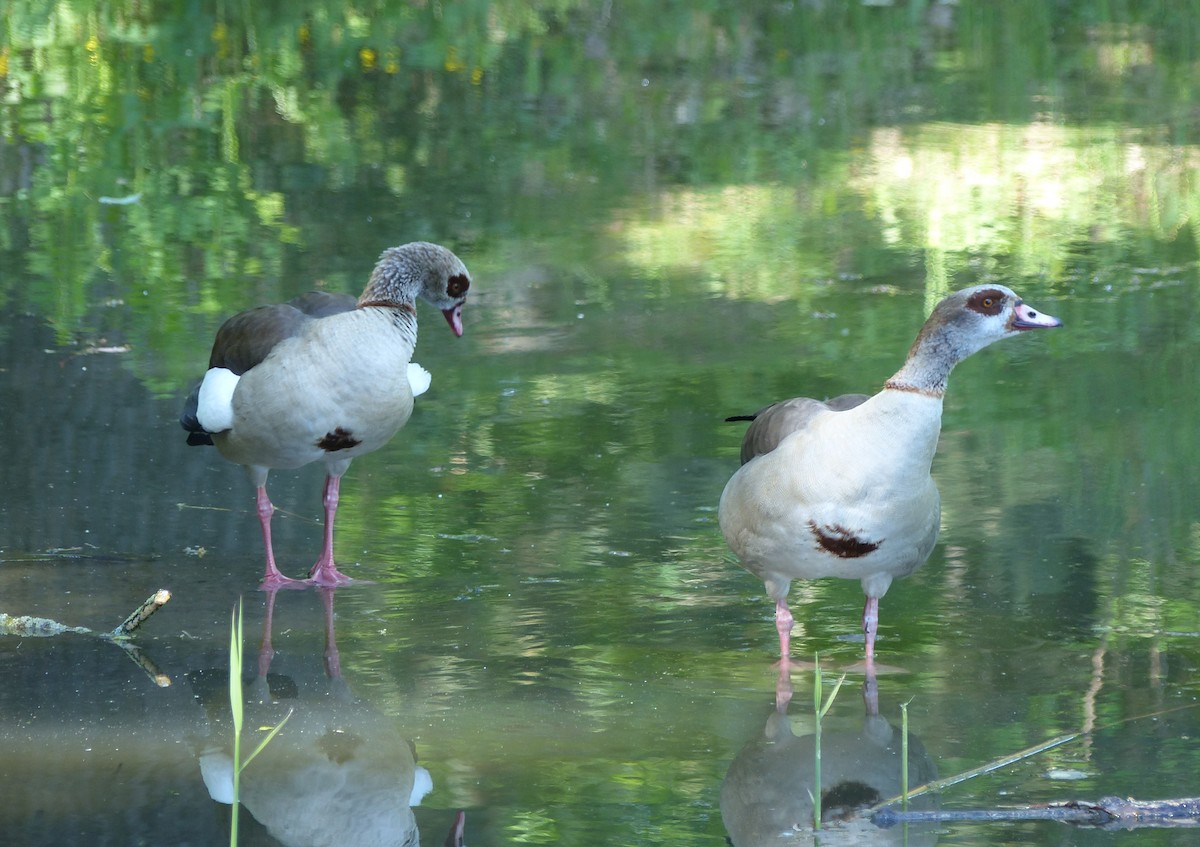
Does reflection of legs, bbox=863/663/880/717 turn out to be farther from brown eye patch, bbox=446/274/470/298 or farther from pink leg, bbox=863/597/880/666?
brown eye patch, bbox=446/274/470/298

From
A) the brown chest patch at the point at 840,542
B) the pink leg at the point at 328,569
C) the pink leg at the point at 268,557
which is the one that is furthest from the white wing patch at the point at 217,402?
the brown chest patch at the point at 840,542

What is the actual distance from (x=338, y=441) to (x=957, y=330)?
7.57 ft

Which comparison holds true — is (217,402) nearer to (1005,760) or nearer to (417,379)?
(417,379)

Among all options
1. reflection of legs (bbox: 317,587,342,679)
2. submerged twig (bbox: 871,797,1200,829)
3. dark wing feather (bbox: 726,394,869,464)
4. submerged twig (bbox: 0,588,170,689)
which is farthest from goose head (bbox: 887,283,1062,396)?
submerged twig (bbox: 0,588,170,689)

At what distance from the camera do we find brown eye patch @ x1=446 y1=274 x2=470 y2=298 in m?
7.05

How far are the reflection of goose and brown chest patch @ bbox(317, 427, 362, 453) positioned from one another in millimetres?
1140

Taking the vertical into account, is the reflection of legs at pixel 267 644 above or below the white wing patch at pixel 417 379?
below

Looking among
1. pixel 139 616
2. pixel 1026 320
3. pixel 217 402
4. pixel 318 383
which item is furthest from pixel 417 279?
pixel 1026 320

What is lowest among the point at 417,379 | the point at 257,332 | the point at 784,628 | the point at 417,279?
the point at 784,628

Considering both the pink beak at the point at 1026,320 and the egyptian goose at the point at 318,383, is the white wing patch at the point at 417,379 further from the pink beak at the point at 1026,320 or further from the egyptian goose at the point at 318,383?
the pink beak at the point at 1026,320

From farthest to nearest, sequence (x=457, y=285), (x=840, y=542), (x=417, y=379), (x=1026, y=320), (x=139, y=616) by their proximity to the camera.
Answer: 1. (x=457, y=285)
2. (x=417, y=379)
3. (x=139, y=616)
4. (x=1026, y=320)
5. (x=840, y=542)

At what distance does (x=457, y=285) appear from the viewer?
707cm

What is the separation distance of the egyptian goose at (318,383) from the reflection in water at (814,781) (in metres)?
1.99

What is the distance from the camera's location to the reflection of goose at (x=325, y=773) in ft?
14.9
